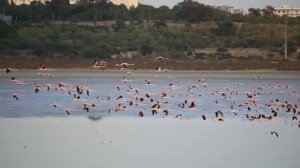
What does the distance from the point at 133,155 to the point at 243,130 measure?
5055 millimetres

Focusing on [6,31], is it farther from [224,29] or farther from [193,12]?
[193,12]

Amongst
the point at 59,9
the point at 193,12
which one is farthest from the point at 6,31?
the point at 193,12

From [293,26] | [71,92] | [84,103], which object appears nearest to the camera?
[84,103]

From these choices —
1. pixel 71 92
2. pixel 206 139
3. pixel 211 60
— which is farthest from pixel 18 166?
pixel 211 60

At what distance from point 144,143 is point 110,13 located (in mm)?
64142

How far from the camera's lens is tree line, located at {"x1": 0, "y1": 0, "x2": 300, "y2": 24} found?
269ft

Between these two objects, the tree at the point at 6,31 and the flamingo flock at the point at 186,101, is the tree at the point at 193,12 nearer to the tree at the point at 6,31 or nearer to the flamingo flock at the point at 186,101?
the tree at the point at 6,31

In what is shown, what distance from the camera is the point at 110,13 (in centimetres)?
8331

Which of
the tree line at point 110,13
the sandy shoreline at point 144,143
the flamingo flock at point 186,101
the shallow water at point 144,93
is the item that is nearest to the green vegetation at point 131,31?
the tree line at point 110,13

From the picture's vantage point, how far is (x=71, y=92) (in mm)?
33188

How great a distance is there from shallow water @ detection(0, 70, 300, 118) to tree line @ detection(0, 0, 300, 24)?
3275 cm

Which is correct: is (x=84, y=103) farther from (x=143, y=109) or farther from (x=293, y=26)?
(x=293, y=26)

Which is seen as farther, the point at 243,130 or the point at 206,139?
the point at 243,130

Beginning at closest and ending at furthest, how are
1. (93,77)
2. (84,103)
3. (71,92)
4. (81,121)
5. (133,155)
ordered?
(133,155), (81,121), (84,103), (71,92), (93,77)
